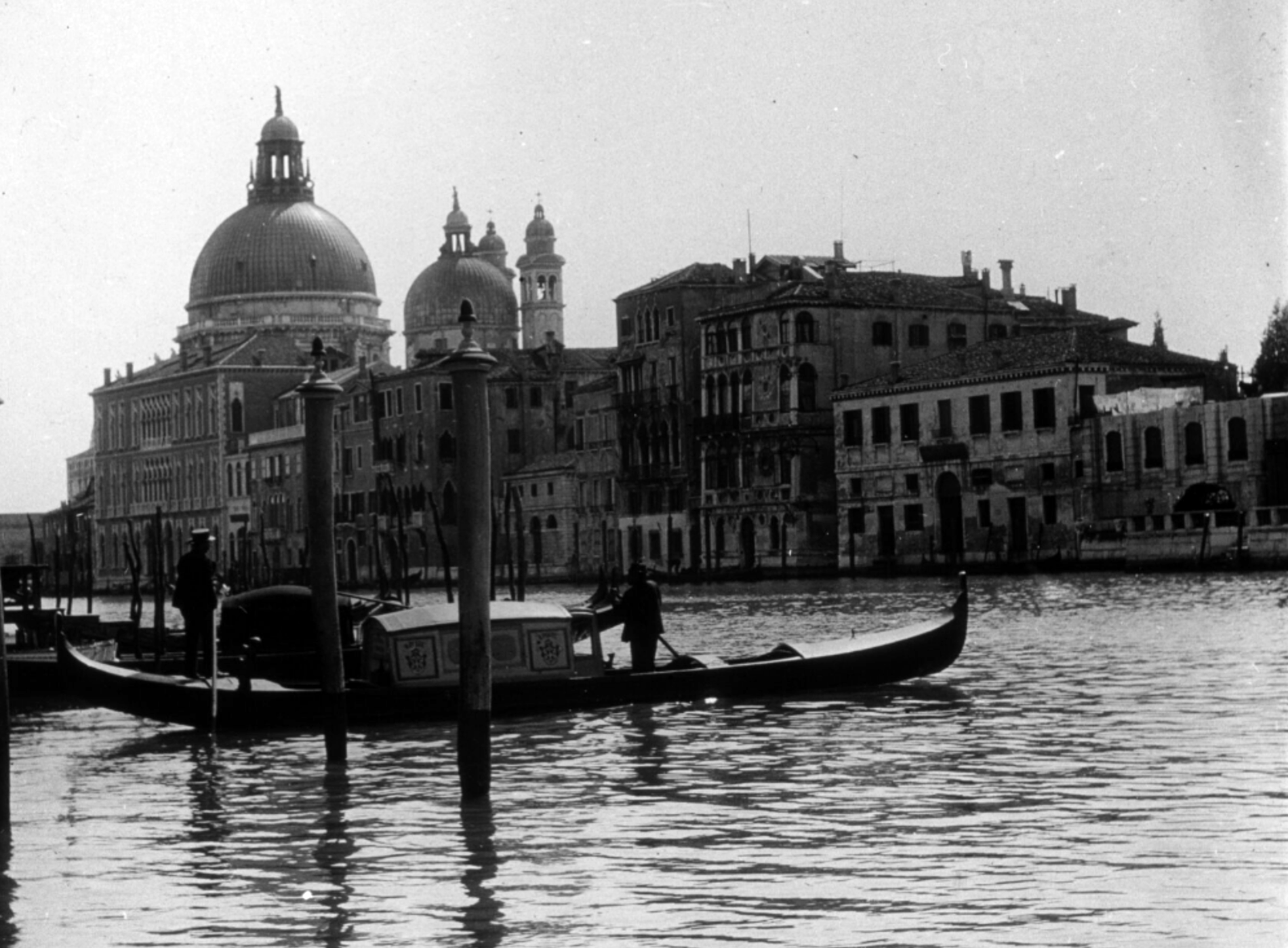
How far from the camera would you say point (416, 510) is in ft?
319

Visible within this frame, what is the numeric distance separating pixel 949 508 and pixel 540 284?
6299cm

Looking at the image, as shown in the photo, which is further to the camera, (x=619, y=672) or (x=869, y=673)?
(x=869, y=673)

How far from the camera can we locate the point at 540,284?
129 metres

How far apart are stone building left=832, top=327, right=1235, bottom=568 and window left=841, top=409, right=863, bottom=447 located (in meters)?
0.03

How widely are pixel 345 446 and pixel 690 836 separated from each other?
301 feet

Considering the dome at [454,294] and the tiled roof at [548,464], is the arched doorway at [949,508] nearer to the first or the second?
the tiled roof at [548,464]

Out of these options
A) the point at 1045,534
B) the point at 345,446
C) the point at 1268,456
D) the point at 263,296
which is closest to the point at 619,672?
the point at 1268,456

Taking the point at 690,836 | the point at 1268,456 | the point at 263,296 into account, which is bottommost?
the point at 690,836

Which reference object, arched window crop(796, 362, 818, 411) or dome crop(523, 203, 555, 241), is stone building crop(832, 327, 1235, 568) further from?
dome crop(523, 203, 555, 241)

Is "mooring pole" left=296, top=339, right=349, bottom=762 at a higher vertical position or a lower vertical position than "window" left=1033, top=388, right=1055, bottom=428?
lower

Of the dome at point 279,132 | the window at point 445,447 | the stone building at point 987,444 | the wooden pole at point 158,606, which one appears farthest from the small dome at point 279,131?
the wooden pole at point 158,606

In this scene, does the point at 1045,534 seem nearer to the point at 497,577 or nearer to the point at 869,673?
the point at 497,577

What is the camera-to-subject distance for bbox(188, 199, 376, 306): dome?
12506cm

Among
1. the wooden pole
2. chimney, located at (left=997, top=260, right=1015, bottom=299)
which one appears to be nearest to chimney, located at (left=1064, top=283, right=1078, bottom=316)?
chimney, located at (left=997, top=260, right=1015, bottom=299)
